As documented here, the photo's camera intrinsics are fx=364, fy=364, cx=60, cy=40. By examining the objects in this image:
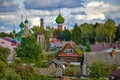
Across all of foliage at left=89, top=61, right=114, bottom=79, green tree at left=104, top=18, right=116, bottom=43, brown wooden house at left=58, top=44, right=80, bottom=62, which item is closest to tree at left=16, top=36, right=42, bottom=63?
brown wooden house at left=58, top=44, right=80, bottom=62

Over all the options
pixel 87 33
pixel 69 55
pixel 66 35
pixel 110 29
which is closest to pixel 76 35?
pixel 87 33

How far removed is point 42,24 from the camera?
109 metres

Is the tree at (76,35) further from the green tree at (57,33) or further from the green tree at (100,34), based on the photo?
the green tree at (57,33)

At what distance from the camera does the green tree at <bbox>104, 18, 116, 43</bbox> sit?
283 feet

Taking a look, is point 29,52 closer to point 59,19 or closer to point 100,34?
point 100,34

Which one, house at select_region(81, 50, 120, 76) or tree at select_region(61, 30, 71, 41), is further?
tree at select_region(61, 30, 71, 41)

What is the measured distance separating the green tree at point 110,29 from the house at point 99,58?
143ft

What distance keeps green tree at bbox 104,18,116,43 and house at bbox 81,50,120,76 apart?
43659 millimetres

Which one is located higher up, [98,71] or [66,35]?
[66,35]

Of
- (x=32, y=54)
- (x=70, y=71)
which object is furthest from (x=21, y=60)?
(x=70, y=71)

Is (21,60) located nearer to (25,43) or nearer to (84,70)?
(25,43)

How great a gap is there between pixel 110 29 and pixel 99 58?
45081 millimetres

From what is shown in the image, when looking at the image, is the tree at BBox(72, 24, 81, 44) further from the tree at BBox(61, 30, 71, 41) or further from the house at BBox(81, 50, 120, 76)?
the house at BBox(81, 50, 120, 76)

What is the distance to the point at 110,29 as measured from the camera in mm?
86938
